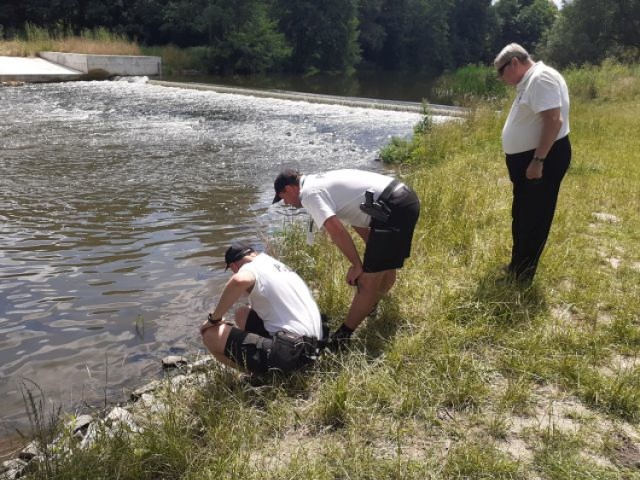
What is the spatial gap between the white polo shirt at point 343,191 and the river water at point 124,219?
1772 millimetres

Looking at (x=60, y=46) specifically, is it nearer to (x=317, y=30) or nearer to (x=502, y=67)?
(x=317, y=30)

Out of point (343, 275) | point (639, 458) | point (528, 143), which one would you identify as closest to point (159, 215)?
point (343, 275)

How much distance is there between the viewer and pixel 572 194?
6.86 meters

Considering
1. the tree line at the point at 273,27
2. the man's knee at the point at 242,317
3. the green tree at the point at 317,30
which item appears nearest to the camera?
the man's knee at the point at 242,317

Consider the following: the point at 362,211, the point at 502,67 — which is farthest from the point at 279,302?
the point at 502,67

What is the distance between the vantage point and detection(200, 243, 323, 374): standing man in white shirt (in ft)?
11.4

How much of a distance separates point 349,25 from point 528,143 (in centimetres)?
4502

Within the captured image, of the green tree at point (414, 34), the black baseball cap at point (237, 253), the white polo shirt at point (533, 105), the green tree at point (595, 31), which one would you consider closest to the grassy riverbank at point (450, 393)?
the black baseball cap at point (237, 253)

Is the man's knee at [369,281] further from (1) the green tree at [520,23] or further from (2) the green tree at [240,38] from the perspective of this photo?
(1) the green tree at [520,23]

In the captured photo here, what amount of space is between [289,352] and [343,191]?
1.11 metres

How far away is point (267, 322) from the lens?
3678 mm

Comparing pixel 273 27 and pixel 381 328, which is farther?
pixel 273 27

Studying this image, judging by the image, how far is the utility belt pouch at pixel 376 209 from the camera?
12.0 feet

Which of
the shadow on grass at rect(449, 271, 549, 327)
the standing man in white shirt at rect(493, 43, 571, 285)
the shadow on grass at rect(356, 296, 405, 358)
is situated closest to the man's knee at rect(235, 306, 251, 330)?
the shadow on grass at rect(356, 296, 405, 358)
